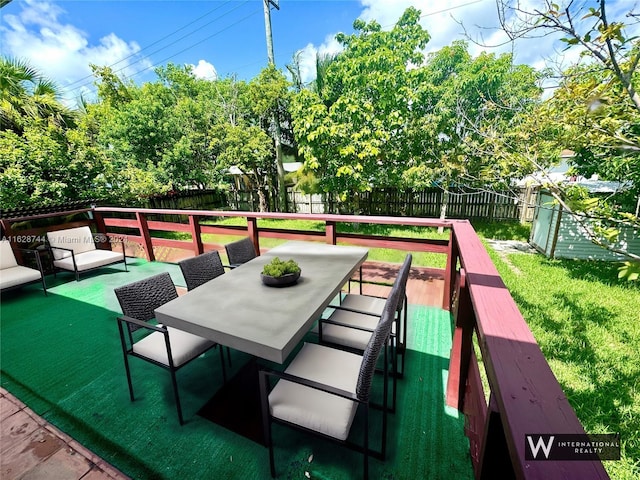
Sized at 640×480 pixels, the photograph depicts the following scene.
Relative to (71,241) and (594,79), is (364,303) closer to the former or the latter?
(594,79)

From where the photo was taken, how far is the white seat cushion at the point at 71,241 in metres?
4.13

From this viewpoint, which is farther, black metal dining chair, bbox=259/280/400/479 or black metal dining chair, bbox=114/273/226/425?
black metal dining chair, bbox=114/273/226/425

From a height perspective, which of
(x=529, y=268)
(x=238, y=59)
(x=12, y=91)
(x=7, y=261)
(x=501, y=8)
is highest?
(x=238, y=59)

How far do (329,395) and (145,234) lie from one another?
4694 mm

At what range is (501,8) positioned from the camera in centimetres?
163

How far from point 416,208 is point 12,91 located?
35.6 feet

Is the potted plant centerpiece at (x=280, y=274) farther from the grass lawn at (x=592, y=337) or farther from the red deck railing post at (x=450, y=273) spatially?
the grass lawn at (x=592, y=337)

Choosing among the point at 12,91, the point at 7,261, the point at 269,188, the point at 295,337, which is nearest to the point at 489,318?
the point at 295,337

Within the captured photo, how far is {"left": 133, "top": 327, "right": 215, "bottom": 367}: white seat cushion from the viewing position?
1.79m

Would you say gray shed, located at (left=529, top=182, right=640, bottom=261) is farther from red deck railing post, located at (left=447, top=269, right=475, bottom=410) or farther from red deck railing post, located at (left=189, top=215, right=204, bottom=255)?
red deck railing post, located at (left=189, top=215, right=204, bottom=255)

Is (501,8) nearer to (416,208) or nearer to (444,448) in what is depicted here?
(444,448)

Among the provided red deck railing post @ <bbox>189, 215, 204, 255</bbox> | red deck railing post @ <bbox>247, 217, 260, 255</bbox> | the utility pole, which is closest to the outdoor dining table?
red deck railing post @ <bbox>247, 217, 260, 255</bbox>

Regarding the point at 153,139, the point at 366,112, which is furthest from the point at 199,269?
the point at 153,139

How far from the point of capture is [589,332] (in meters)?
2.94
